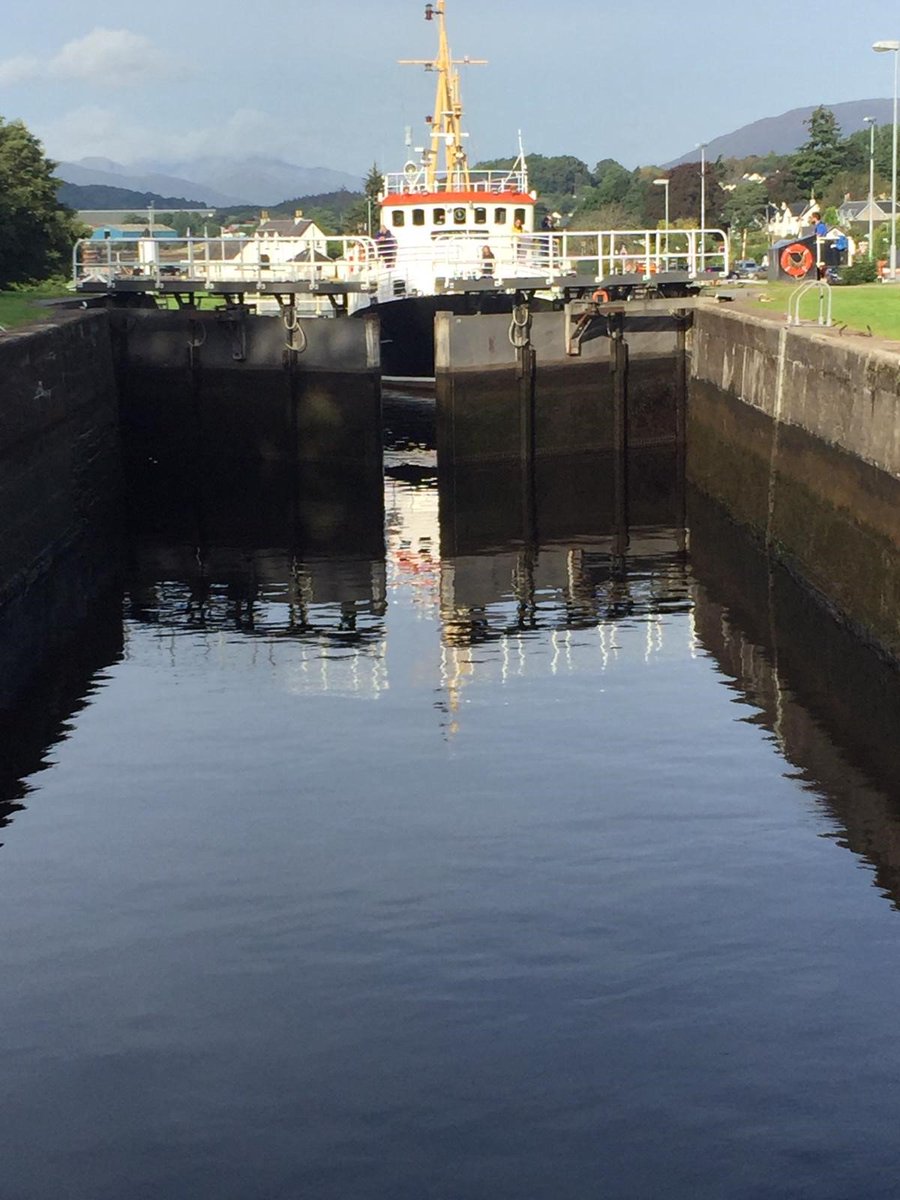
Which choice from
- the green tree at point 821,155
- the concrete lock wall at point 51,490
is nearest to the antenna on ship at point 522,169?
the concrete lock wall at point 51,490

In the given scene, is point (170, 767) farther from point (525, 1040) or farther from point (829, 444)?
point (829, 444)

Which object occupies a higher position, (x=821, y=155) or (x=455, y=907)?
(x=821, y=155)

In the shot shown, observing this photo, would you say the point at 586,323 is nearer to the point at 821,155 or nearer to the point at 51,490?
the point at 51,490

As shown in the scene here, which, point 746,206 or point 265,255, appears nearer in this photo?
point 265,255

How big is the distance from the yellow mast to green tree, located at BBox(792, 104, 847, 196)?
93973mm

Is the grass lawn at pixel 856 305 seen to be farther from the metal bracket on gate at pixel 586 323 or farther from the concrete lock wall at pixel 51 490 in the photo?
the concrete lock wall at pixel 51 490

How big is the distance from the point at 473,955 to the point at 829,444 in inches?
469

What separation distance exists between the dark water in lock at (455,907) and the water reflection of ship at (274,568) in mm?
184

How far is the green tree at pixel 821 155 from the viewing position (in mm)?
140625

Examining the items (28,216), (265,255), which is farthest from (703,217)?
(28,216)

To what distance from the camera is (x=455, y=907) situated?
40.2 feet

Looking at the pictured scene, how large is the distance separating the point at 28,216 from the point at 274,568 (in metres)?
24.7

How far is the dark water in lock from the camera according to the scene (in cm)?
917

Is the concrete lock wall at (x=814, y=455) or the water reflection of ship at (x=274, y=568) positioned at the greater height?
the concrete lock wall at (x=814, y=455)
